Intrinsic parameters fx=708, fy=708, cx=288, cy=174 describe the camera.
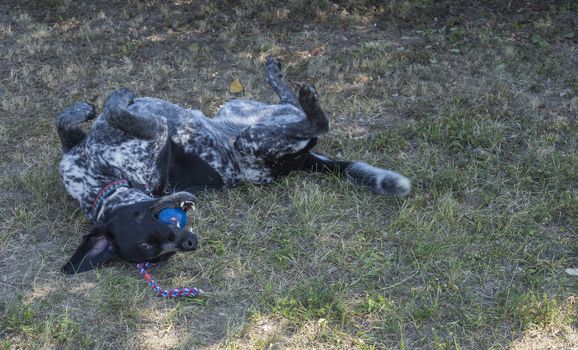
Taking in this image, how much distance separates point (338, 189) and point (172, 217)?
1.27 metres

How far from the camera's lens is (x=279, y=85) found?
5215 millimetres

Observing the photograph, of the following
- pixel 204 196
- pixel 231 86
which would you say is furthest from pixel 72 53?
pixel 204 196

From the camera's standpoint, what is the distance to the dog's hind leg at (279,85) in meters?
5.16

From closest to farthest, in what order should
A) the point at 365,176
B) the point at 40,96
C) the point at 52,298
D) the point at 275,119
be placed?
the point at 52,298, the point at 365,176, the point at 275,119, the point at 40,96

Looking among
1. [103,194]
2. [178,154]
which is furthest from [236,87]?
[103,194]

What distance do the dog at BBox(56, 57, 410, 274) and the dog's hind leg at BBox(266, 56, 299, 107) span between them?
0.63ft

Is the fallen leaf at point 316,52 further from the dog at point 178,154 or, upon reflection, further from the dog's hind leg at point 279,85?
the dog at point 178,154

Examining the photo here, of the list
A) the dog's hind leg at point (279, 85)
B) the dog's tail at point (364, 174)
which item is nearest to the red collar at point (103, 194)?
the dog's tail at point (364, 174)

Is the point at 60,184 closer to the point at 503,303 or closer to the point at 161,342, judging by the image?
the point at 161,342

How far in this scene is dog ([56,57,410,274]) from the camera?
4.15 meters

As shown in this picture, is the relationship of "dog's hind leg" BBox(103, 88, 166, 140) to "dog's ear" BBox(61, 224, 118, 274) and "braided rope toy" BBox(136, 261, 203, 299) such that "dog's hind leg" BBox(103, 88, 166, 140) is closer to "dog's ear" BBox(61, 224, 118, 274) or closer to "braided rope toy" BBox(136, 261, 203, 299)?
"dog's ear" BBox(61, 224, 118, 274)

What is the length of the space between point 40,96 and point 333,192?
2.71 metres

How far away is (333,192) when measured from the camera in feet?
14.7

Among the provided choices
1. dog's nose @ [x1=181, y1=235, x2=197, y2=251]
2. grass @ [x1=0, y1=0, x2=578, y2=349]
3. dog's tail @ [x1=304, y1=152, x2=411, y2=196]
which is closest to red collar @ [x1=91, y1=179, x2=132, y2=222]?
grass @ [x1=0, y1=0, x2=578, y2=349]
